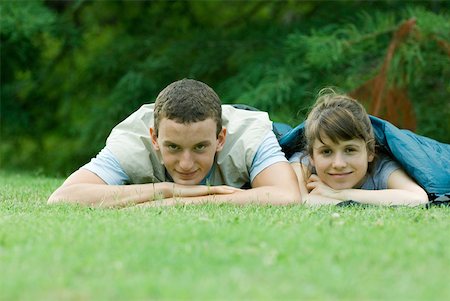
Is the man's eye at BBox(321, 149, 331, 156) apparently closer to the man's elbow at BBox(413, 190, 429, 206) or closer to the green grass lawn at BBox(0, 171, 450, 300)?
the man's elbow at BBox(413, 190, 429, 206)

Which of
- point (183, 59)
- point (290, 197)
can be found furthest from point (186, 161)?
point (183, 59)

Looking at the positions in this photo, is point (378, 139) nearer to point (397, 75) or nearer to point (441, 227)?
point (441, 227)

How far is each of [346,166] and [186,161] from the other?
111cm

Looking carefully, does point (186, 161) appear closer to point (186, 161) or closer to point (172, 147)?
point (186, 161)

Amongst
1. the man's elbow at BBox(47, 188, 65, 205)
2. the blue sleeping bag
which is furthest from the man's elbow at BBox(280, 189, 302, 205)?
the man's elbow at BBox(47, 188, 65, 205)

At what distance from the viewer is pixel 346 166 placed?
20.0 feet

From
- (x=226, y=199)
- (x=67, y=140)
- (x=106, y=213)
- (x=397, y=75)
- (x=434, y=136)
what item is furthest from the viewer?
(x=67, y=140)

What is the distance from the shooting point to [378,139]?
638 cm

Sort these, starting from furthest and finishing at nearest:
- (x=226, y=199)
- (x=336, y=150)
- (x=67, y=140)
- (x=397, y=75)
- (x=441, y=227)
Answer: (x=67, y=140), (x=397, y=75), (x=336, y=150), (x=226, y=199), (x=441, y=227)

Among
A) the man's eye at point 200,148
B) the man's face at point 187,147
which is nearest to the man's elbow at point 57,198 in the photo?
the man's face at point 187,147

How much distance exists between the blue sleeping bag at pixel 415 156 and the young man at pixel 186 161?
0.54 meters

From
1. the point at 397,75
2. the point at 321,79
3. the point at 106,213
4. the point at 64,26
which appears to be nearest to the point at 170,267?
the point at 106,213

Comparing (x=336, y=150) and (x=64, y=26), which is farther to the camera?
(x=64, y=26)

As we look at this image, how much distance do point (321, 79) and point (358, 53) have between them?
0.62 meters
